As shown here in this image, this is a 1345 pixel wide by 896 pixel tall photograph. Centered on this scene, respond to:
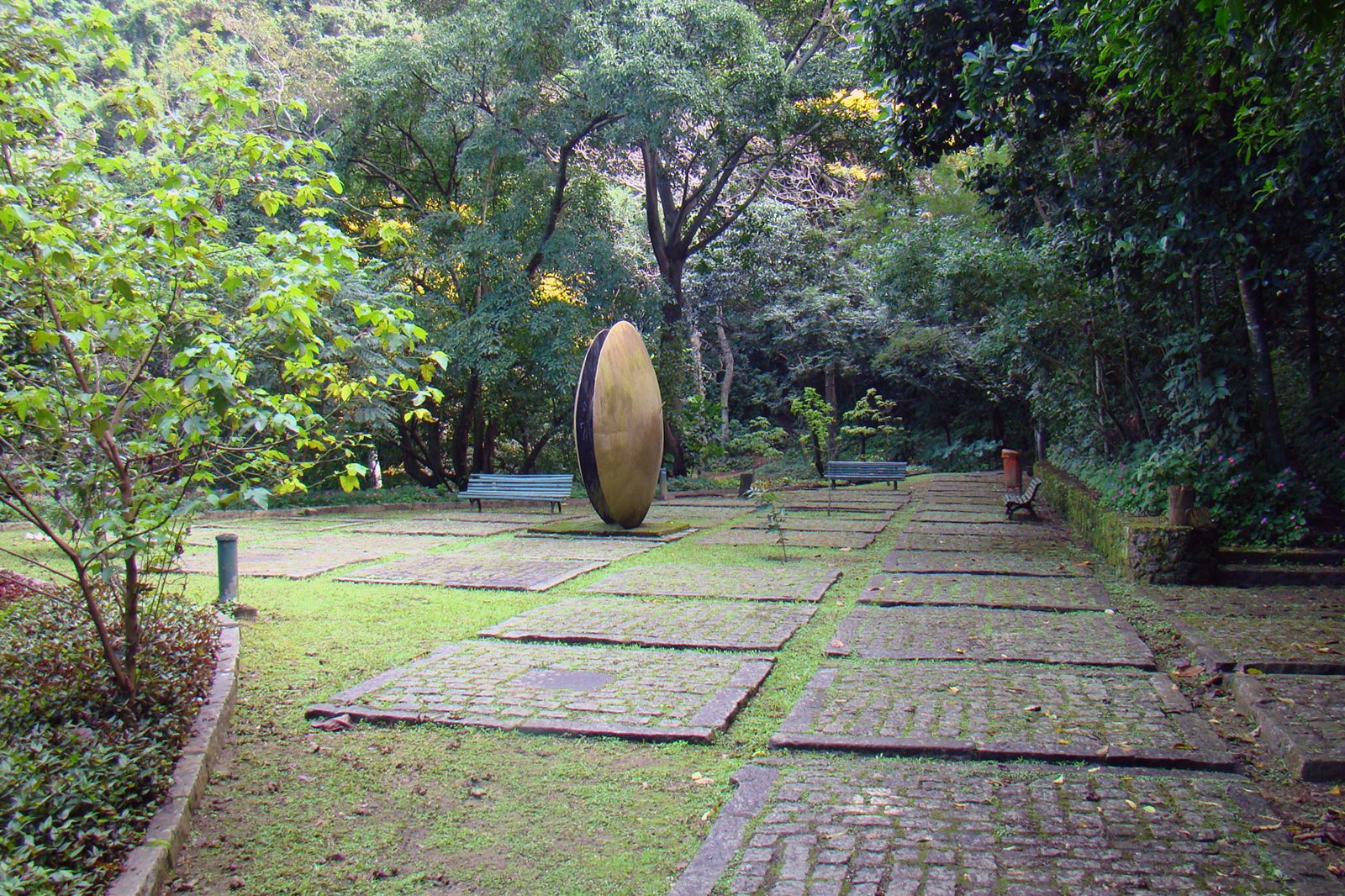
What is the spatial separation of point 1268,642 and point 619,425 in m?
7.16

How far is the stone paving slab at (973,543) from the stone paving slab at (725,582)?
2057mm

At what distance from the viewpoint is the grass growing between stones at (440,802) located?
324 centimetres

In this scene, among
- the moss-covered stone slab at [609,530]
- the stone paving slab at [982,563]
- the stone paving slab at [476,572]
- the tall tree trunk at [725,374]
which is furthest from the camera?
the tall tree trunk at [725,374]

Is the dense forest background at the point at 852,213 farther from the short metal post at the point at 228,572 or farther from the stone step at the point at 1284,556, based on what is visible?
the short metal post at the point at 228,572

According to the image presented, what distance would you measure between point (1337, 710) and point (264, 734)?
5215 millimetres

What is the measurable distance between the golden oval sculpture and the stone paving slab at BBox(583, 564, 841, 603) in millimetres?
2247

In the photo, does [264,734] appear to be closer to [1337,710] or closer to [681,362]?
[1337,710]

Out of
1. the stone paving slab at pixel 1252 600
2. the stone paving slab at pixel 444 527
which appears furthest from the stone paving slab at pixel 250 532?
the stone paving slab at pixel 1252 600

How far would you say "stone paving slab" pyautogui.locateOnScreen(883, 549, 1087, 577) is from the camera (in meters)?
9.10

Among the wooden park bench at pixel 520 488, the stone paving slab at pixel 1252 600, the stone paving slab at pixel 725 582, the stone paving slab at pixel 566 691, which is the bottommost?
the stone paving slab at pixel 566 691

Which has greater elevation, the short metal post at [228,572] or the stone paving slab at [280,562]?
the short metal post at [228,572]

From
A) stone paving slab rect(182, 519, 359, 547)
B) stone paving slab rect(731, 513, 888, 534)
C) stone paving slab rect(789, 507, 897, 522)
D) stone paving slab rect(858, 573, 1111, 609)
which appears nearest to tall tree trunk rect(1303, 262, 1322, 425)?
stone paving slab rect(858, 573, 1111, 609)

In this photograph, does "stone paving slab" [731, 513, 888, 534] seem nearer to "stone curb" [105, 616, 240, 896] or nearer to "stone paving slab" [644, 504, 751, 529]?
"stone paving slab" [644, 504, 751, 529]

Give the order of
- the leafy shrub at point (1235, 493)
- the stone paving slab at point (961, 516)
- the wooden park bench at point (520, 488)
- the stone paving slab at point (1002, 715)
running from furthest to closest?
the wooden park bench at point (520, 488)
the stone paving slab at point (961, 516)
the leafy shrub at point (1235, 493)
the stone paving slab at point (1002, 715)
